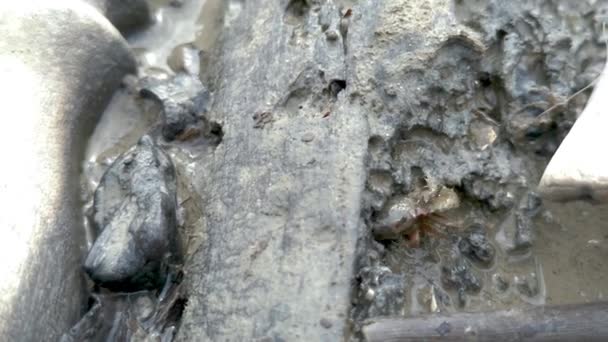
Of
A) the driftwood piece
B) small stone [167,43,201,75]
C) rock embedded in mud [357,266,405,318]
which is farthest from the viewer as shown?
small stone [167,43,201,75]

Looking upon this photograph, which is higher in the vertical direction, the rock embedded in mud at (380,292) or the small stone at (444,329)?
the rock embedded in mud at (380,292)

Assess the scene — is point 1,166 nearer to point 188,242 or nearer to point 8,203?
point 8,203

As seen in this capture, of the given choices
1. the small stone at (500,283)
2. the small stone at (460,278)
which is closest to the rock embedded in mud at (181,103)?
the small stone at (460,278)

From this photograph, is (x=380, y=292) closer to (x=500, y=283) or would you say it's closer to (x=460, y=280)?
(x=460, y=280)

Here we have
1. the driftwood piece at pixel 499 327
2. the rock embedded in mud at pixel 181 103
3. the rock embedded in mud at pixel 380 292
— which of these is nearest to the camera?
the driftwood piece at pixel 499 327

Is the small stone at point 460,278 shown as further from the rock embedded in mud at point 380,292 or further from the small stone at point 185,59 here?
the small stone at point 185,59

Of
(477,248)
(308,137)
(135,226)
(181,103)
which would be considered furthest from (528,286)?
(181,103)

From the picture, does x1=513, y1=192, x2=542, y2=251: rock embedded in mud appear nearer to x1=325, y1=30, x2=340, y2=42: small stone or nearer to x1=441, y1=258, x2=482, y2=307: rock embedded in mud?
x1=441, y1=258, x2=482, y2=307: rock embedded in mud

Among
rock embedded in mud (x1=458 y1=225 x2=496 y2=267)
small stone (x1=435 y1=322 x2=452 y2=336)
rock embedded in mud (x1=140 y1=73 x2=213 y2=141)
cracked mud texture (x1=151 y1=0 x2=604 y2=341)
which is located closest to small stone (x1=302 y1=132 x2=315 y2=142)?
cracked mud texture (x1=151 y1=0 x2=604 y2=341)

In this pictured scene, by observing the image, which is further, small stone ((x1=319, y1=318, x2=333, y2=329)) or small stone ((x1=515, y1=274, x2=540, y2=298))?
small stone ((x1=515, y1=274, x2=540, y2=298))
